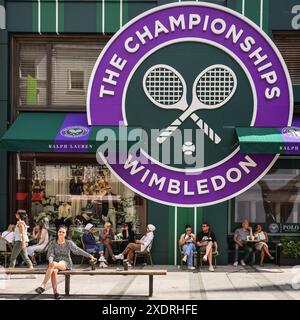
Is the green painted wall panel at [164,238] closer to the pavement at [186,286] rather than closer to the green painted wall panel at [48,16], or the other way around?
the pavement at [186,286]

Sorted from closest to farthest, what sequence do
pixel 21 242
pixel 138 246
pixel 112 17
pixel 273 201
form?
1. pixel 21 242
2. pixel 138 246
3. pixel 112 17
4. pixel 273 201

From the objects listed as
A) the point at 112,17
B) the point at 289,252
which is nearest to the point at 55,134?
the point at 112,17

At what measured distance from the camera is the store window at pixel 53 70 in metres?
17.0

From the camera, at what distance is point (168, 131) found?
1630 centimetres

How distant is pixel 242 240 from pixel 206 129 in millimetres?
3299

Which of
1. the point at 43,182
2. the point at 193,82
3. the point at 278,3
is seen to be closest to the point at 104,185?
the point at 43,182

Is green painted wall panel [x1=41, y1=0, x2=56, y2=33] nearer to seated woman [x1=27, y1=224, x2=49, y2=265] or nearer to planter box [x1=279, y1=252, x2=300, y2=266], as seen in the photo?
seated woman [x1=27, y1=224, x2=49, y2=265]

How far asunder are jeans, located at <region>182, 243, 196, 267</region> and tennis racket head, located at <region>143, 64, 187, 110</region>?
3.86 m

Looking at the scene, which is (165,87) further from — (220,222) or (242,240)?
(242,240)

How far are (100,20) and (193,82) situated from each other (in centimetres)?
324

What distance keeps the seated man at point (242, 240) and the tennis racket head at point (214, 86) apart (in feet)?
11.6

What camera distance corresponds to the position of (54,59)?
1706 centimetres

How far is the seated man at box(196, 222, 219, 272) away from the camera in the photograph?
50.7 feet

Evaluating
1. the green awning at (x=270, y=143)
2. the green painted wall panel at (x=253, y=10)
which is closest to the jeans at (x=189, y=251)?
the green awning at (x=270, y=143)
